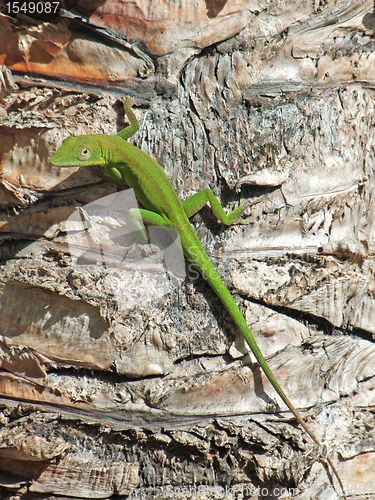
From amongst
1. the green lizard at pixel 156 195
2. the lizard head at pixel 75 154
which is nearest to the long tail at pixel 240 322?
the green lizard at pixel 156 195

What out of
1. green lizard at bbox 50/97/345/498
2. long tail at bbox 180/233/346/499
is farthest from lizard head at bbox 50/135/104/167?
long tail at bbox 180/233/346/499

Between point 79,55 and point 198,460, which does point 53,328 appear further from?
point 79,55

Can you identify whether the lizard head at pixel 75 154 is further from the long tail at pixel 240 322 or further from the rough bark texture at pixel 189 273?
the long tail at pixel 240 322

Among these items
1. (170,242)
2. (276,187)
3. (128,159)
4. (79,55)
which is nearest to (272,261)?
(276,187)

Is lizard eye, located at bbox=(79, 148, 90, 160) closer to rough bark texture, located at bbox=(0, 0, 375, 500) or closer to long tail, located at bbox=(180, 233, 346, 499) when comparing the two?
rough bark texture, located at bbox=(0, 0, 375, 500)

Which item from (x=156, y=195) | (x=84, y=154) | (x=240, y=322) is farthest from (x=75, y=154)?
(x=240, y=322)

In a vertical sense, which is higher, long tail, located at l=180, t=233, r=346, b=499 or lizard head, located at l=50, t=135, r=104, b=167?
lizard head, located at l=50, t=135, r=104, b=167

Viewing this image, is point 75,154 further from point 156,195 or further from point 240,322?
point 240,322
